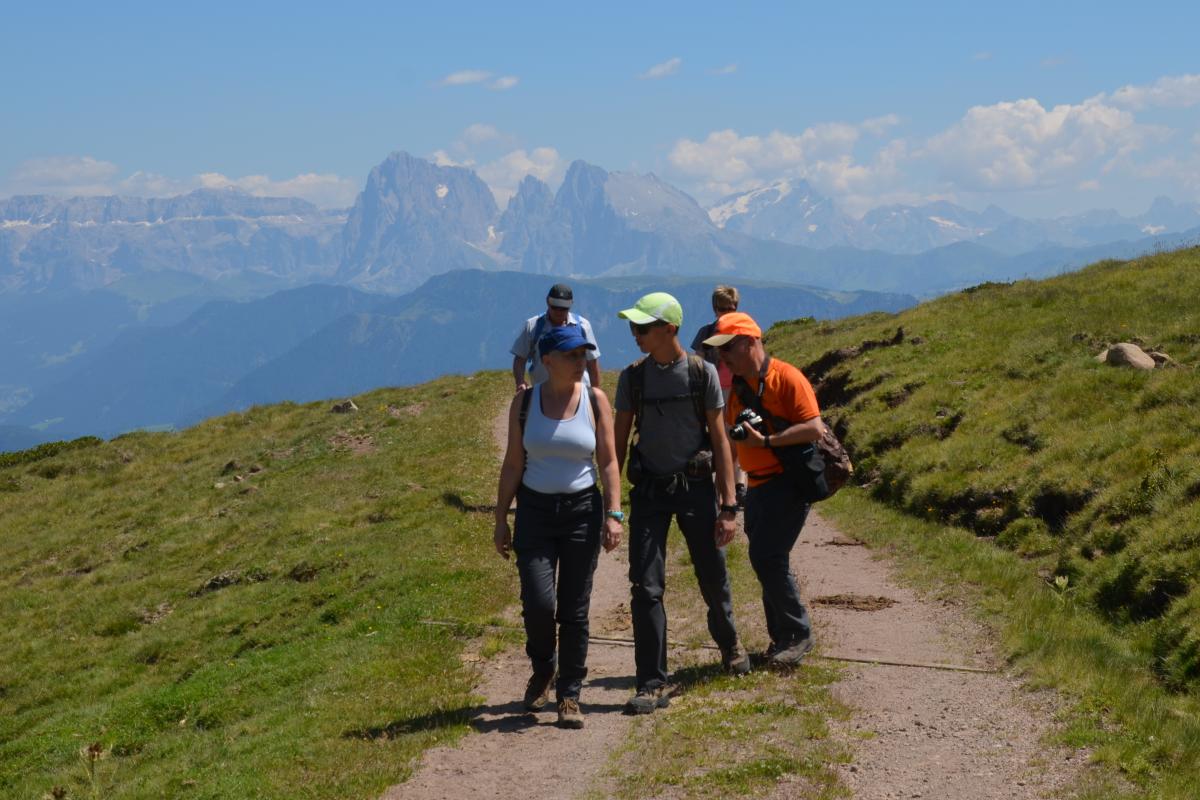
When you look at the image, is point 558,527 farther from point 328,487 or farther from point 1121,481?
point 328,487

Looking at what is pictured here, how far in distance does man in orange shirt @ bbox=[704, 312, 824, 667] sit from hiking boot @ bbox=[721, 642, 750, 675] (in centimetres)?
29

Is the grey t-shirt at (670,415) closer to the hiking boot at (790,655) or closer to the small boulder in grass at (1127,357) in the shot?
the hiking boot at (790,655)

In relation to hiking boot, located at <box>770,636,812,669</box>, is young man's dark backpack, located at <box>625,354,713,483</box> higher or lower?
higher

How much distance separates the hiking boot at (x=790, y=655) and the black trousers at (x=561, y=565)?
2.02m

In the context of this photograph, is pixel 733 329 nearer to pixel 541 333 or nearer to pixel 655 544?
pixel 655 544

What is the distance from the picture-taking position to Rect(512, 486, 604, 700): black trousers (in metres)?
8.77

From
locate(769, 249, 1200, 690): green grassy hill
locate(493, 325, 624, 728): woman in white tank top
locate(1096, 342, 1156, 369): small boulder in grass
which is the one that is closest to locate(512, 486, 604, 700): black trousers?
locate(493, 325, 624, 728): woman in white tank top

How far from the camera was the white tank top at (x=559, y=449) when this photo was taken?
340 inches

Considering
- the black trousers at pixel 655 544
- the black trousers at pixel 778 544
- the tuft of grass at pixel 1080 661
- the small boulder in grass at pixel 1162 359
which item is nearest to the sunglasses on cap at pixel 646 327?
the black trousers at pixel 655 544

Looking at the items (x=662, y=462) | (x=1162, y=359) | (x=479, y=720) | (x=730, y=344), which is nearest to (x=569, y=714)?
(x=479, y=720)

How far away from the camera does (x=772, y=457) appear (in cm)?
973

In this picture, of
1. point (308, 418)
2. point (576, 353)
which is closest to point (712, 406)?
point (576, 353)

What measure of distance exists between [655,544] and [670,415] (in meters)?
1.16

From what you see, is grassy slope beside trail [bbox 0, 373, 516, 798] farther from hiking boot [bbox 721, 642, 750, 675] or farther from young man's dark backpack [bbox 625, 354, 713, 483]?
young man's dark backpack [bbox 625, 354, 713, 483]
